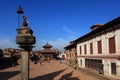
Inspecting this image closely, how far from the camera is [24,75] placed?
988cm

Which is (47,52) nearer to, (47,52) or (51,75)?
(47,52)

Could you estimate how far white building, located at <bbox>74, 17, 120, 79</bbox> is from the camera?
762 inches

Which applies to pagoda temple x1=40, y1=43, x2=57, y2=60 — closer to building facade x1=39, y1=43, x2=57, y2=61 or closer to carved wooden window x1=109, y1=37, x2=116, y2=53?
building facade x1=39, y1=43, x2=57, y2=61

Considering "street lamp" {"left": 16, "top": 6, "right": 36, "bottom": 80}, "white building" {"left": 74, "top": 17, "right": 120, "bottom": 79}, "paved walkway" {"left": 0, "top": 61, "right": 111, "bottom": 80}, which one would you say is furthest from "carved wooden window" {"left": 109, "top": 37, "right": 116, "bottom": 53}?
"street lamp" {"left": 16, "top": 6, "right": 36, "bottom": 80}

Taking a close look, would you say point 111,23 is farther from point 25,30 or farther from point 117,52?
point 25,30

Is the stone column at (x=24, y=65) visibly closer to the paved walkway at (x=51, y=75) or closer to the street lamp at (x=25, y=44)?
the street lamp at (x=25, y=44)

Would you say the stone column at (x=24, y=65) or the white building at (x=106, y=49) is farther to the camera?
the white building at (x=106, y=49)

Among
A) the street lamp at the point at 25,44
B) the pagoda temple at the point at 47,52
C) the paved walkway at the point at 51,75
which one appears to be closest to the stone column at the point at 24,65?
the street lamp at the point at 25,44

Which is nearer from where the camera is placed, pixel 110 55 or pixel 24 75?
pixel 24 75

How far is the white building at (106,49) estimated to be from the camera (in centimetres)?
1934

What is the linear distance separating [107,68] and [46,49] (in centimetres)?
5105

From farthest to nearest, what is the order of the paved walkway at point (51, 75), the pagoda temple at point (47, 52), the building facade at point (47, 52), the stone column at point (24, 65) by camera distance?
the pagoda temple at point (47, 52), the building facade at point (47, 52), the paved walkway at point (51, 75), the stone column at point (24, 65)

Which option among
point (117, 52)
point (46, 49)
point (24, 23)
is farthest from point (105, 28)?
point (46, 49)

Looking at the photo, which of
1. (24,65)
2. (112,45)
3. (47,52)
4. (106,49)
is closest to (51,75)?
(106,49)
